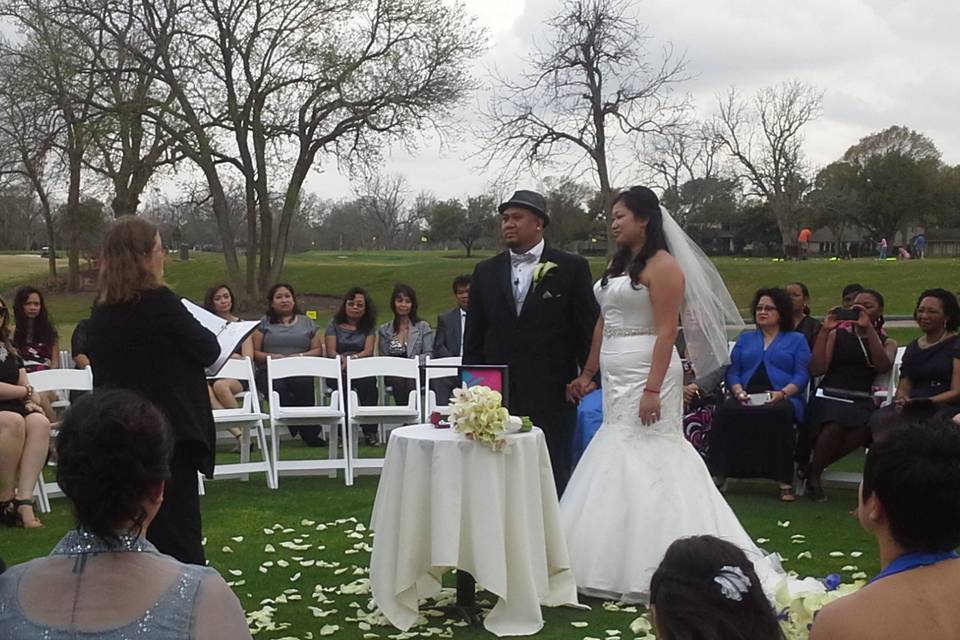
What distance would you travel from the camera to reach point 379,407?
9203 mm

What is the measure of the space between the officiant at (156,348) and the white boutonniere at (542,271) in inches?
74.0

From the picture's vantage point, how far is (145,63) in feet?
91.6

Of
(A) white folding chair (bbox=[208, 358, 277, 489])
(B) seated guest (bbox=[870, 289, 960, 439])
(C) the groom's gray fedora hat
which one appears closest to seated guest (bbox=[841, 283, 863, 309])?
(B) seated guest (bbox=[870, 289, 960, 439])

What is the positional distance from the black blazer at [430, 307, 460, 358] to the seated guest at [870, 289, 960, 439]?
424 cm

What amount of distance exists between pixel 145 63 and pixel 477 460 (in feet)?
84.4

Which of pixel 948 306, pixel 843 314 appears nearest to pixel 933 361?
pixel 948 306

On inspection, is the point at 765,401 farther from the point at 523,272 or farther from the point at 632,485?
the point at 523,272

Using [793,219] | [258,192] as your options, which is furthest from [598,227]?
[258,192]

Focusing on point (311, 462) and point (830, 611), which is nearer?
point (830, 611)

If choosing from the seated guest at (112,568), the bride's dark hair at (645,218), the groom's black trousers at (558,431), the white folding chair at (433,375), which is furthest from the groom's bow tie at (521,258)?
the seated guest at (112,568)

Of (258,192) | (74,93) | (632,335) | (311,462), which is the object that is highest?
(74,93)

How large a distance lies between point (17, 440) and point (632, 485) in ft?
13.9

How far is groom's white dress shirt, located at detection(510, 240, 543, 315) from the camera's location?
5664 mm

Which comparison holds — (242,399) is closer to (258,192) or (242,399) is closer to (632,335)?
(632,335)
